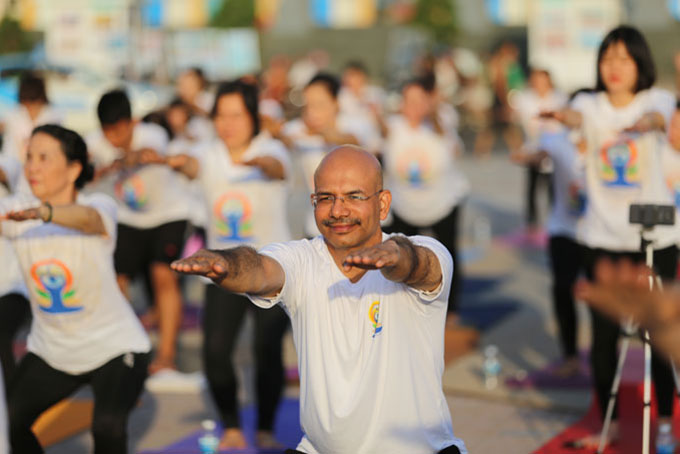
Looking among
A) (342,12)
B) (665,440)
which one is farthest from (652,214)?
(342,12)

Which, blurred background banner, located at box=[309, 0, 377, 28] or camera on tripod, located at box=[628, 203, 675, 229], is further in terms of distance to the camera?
blurred background banner, located at box=[309, 0, 377, 28]

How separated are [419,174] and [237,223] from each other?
3.07 metres

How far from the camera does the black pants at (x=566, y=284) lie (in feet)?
25.0

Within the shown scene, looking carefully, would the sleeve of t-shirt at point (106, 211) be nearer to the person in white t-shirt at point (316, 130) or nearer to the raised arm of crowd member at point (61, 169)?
the raised arm of crowd member at point (61, 169)

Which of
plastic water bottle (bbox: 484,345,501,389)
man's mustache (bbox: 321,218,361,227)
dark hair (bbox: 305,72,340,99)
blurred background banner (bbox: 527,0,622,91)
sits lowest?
plastic water bottle (bbox: 484,345,501,389)

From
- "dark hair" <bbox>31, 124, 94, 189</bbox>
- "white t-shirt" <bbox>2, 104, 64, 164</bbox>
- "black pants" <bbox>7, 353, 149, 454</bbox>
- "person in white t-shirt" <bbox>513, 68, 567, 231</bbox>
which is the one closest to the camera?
"black pants" <bbox>7, 353, 149, 454</bbox>

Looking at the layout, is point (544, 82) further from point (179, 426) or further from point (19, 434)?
point (19, 434)

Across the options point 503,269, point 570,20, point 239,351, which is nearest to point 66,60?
point 570,20

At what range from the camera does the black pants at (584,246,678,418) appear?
235 inches

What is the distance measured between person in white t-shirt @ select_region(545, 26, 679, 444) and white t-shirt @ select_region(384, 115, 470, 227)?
3.03 m

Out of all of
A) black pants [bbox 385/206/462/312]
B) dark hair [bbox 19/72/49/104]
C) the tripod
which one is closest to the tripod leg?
the tripod

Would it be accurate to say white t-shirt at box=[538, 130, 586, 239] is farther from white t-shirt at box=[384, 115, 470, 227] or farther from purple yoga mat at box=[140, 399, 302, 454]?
purple yoga mat at box=[140, 399, 302, 454]

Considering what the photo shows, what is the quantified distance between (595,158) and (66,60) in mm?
17657

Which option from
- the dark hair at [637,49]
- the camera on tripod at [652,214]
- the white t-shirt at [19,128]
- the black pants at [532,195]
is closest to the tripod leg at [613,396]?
the camera on tripod at [652,214]
